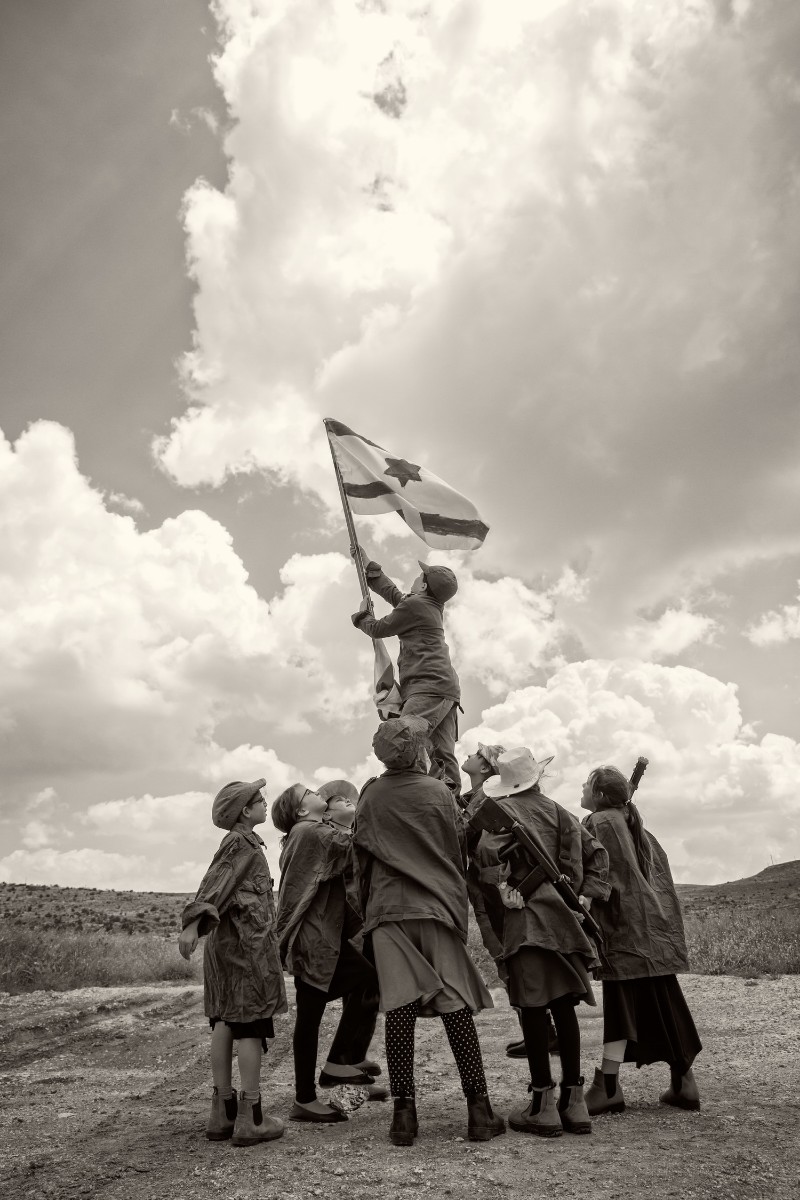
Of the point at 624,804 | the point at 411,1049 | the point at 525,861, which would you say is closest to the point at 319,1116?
the point at 411,1049

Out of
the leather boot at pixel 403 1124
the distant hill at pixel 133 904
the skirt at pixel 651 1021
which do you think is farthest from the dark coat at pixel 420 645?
the distant hill at pixel 133 904

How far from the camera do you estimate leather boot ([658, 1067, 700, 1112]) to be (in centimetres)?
546

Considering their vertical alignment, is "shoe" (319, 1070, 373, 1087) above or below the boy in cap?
below

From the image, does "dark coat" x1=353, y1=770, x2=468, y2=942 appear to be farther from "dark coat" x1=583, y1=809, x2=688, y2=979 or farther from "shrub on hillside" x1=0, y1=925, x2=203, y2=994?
"shrub on hillside" x1=0, y1=925, x2=203, y2=994

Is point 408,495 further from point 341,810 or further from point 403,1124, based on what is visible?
point 403,1124

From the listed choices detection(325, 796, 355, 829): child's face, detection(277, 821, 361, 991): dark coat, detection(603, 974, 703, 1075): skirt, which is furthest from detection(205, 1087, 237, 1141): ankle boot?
detection(603, 974, 703, 1075): skirt

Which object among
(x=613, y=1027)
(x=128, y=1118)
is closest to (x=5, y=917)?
(x=128, y=1118)

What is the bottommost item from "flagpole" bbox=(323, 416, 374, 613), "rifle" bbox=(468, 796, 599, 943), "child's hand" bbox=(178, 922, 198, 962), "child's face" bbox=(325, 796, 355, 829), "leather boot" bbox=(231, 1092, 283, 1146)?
"leather boot" bbox=(231, 1092, 283, 1146)

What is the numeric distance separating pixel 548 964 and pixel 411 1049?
897 millimetres

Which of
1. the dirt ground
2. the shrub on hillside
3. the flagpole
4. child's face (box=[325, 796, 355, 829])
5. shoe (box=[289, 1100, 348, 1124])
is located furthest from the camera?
the shrub on hillside

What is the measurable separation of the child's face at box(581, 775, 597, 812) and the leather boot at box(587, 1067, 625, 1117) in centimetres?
164

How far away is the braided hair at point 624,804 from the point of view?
6.05 meters

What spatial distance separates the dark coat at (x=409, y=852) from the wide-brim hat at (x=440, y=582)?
2322 millimetres

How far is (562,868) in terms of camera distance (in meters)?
5.50
